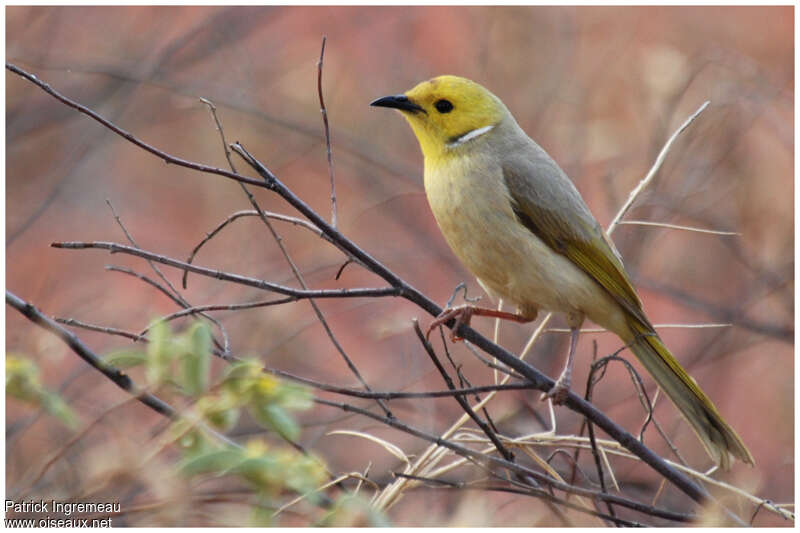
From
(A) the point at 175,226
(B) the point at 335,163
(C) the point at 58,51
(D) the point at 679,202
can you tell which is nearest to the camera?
(D) the point at 679,202

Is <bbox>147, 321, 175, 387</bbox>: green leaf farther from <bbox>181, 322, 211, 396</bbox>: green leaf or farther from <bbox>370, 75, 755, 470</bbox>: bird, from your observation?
<bbox>370, 75, 755, 470</bbox>: bird

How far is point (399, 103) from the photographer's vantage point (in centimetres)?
357

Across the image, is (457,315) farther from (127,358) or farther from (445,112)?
(127,358)

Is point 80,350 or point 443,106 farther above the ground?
point 443,106

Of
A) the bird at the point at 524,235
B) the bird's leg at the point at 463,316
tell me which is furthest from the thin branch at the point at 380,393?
the bird at the point at 524,235

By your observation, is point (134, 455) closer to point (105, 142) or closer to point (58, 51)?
point (58, 51)

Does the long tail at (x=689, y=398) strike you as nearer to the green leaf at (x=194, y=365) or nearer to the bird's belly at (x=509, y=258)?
the bird's belly at (x=509, y=258)

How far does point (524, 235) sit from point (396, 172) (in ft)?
7.78

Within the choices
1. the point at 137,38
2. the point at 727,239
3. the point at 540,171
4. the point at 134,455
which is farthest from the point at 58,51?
the point at 134,455

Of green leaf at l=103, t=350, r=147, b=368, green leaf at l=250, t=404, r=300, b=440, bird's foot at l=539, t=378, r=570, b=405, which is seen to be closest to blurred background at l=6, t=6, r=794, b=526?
bird's foot at l=539, t=378, r=570, b=405

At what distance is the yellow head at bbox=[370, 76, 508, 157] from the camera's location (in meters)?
3.60

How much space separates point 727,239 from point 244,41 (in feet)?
12.4

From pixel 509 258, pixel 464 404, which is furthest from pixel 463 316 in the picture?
pixel 464 404

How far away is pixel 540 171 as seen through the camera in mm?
3533
